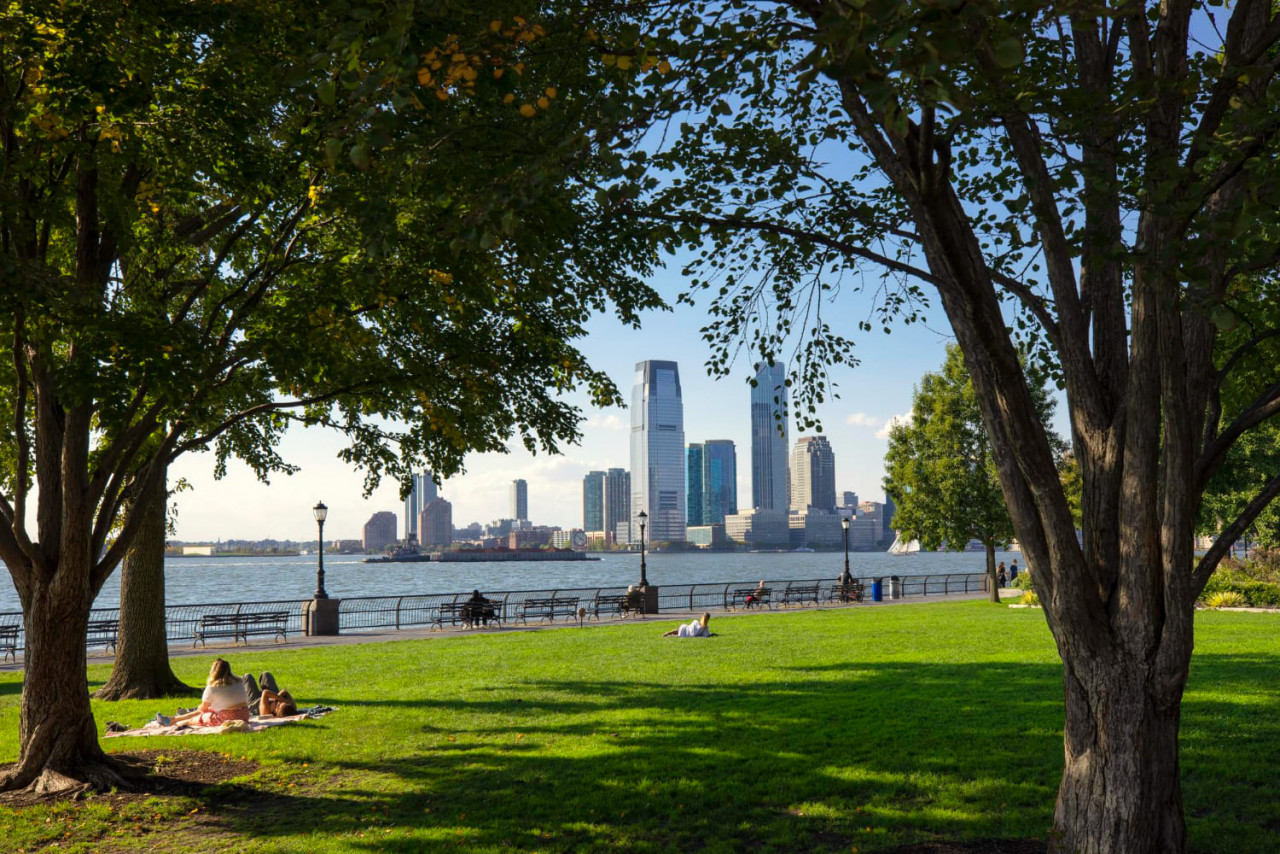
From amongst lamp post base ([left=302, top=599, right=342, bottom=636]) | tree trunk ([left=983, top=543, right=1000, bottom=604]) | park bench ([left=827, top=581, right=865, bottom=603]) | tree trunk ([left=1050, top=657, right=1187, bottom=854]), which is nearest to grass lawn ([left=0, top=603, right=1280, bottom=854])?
tree trunk ([left=1050, top=657, right=1187, bottom=854])

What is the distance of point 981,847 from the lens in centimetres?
664

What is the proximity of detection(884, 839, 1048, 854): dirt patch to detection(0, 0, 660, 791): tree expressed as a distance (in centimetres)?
492

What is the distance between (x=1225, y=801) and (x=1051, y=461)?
3.91 meters

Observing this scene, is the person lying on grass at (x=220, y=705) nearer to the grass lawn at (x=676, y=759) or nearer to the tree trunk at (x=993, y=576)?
the grass lawn at (x=676, y=759)

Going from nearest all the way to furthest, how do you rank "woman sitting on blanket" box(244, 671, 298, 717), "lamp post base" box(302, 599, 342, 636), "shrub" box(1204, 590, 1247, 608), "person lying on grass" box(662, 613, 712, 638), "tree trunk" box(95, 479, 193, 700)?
1. "woman sitting on blanket" box(244, 671, 298, 717)
2. "tree trunk" box(95, 479, 193, 700)
3. "person lying on grass" box(662, 613, 712, 638)
4. "lamp post base" box(302, 599, 342, 636)
5. "shrub" box(1204, 590, 1247, 608)

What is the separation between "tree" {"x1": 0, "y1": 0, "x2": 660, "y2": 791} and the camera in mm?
6676

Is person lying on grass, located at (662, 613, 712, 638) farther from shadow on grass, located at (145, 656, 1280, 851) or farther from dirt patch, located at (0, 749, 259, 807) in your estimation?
dirt patch, located at (0, 749, 259, 807)

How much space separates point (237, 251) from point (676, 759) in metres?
8.27

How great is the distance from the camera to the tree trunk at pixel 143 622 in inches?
566

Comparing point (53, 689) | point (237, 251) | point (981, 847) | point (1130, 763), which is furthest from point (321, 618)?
point (1130, 763)

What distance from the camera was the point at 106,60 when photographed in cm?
701

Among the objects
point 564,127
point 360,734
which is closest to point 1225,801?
point 564,127

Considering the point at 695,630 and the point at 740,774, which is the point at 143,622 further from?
the point at 695,630

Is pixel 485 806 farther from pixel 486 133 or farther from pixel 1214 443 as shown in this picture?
pixel 1214 443
